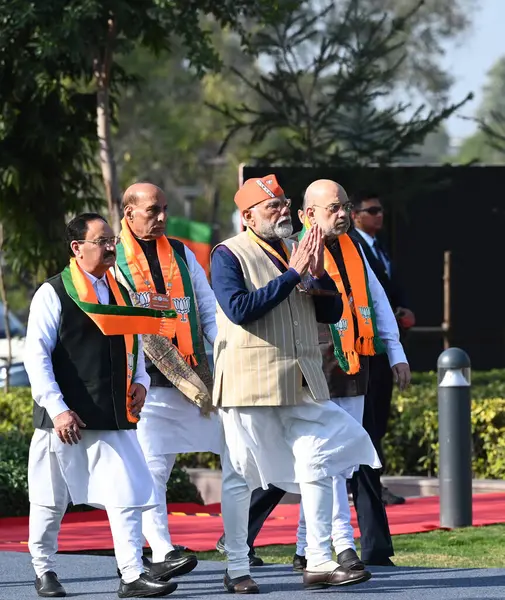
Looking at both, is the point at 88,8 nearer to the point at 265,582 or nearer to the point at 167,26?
the point at 167,26

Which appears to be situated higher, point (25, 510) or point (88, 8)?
point (88, 8)

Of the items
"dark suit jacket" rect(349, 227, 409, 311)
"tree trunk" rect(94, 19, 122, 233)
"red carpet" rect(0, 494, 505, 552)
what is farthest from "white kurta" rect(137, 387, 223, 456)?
"tree trunk" rect(94, 19, 122, 233)

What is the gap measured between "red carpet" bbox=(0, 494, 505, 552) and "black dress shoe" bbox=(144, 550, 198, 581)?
187 centimetres

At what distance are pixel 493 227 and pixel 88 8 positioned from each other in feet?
20.9

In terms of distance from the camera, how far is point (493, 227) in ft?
56.3

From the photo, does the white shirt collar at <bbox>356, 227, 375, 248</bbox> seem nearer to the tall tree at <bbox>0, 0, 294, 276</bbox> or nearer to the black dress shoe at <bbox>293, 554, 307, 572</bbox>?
the black dress shoe at <bbox>293, 554, 307, 572</bbox>

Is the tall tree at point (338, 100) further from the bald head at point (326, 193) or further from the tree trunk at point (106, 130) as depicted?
the bald head at point (326, 193)

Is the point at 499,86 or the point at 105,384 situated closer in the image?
the point at 105,384

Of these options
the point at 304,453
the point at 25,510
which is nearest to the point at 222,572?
the point at 304,453

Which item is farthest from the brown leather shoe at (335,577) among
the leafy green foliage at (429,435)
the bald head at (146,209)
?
the leafy green foliage at (429,435)

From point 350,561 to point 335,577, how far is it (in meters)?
0.25

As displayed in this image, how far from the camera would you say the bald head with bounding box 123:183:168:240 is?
7648mm

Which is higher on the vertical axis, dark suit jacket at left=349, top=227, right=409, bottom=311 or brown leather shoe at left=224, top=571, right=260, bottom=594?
dark suit jacket at left=349, top=227, right=409, bottom=311

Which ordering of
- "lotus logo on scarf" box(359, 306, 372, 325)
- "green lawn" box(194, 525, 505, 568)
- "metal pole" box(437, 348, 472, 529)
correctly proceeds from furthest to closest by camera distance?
"metal pole" box(437, 348, 472, 529) < "green lawn" box(194, 525, 505, 568) < "lotus logo on scarf" box(359, 306, 372, 325)
